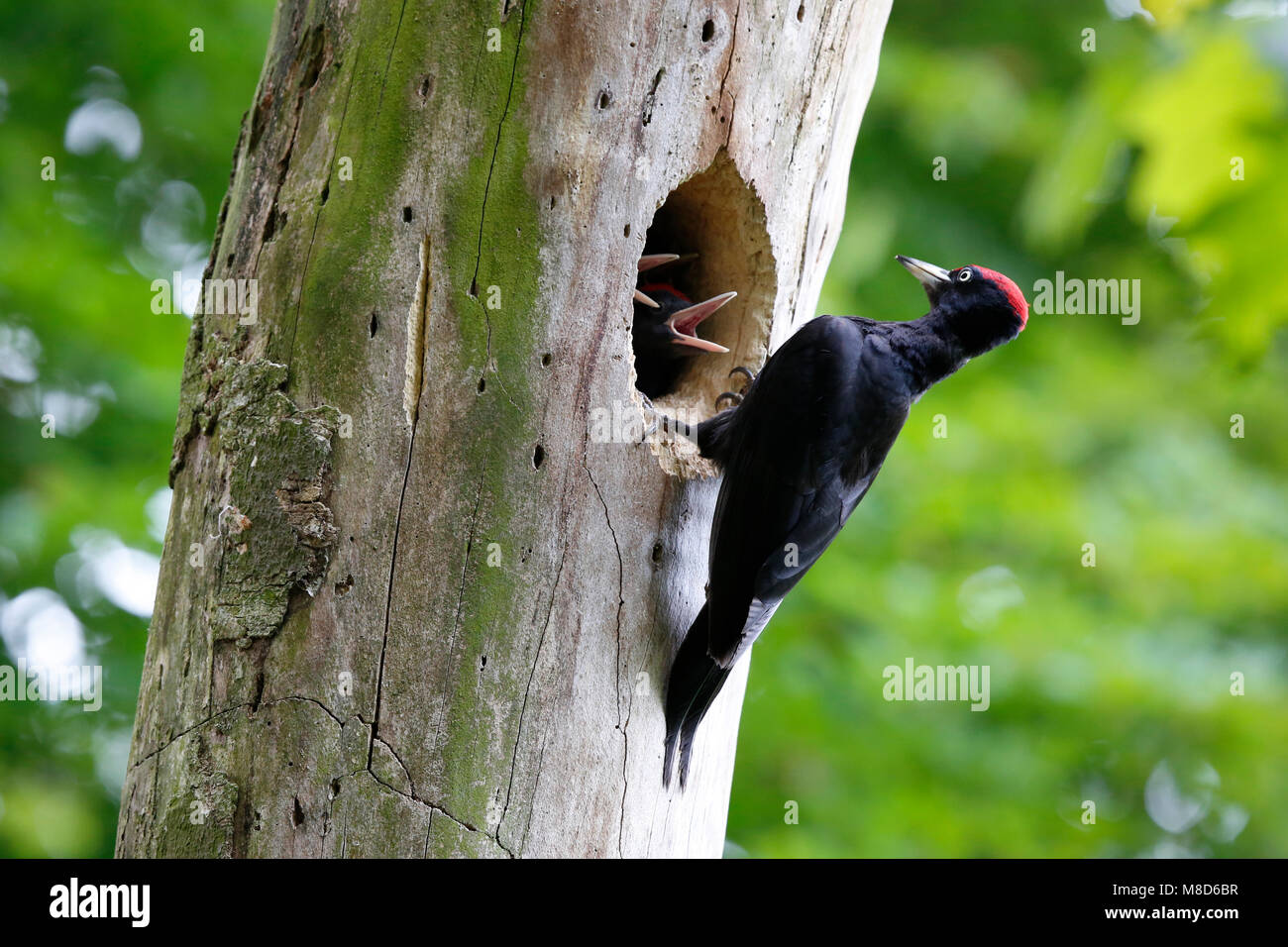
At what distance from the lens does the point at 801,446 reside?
2949 mm

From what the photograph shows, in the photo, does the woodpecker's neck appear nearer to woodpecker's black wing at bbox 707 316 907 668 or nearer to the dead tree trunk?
woodpecker's black wing at bbox 707 316 907 668

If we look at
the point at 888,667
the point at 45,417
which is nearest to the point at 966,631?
the point at 888,667

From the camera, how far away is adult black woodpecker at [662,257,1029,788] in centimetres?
261

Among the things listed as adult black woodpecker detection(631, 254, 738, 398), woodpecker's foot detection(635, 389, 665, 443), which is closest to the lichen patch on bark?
woodpecker's foot detection(635, 389, 665, 443)

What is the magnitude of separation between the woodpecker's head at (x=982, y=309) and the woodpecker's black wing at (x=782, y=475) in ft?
0.96

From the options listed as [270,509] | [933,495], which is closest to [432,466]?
[270,509]

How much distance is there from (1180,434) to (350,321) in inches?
179

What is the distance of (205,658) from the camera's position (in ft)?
7.59

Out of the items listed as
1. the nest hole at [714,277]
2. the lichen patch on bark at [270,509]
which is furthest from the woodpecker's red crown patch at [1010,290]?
the lichen patch on bark at [270,509]

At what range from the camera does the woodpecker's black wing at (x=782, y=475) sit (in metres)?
2.60

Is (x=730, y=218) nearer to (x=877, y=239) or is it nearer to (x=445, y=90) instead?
(x=445, y=90)

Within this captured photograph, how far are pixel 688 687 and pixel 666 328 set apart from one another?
1276mm

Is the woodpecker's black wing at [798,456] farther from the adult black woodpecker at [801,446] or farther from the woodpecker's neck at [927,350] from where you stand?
the woodpecker's neck at [927,350]

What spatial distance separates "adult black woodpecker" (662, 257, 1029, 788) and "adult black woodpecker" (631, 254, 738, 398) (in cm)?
32
